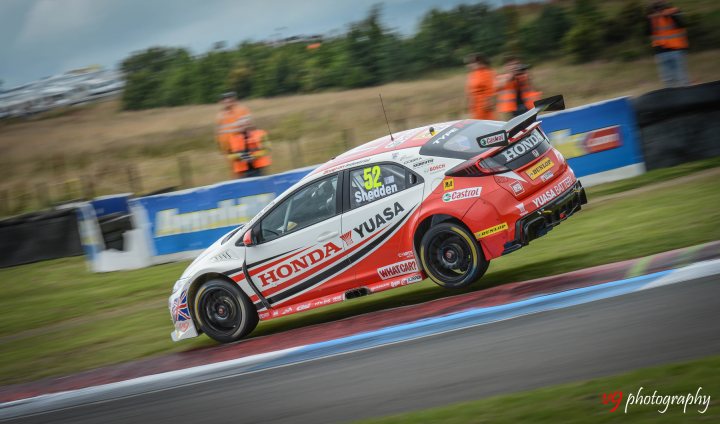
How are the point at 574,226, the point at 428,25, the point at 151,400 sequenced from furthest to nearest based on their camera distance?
the point at 428,25
the point at 574,226
the point at 151,400

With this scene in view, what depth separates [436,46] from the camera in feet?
107

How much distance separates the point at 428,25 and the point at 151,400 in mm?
26664

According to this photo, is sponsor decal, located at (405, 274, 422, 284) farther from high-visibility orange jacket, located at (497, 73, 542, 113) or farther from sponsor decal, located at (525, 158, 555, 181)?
high-visibility orange jacket, located at (497, 73, 542, 113)

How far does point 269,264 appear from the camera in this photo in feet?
30.8

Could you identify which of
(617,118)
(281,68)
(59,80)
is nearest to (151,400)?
(617,118)

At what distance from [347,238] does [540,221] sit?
1.95 metres

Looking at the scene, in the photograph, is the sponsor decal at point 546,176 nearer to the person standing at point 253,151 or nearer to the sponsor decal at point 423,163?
the sponsor decal at point 423,163

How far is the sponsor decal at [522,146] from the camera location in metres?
8.46

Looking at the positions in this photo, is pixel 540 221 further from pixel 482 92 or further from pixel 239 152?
pixel 239 152

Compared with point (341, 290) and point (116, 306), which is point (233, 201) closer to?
point (116, 306)

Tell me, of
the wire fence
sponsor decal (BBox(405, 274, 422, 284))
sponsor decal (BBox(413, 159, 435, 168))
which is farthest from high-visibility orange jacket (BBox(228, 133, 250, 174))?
sponsor decal (BBox(405, 274, 422, 284))

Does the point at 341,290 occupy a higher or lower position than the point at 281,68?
lower

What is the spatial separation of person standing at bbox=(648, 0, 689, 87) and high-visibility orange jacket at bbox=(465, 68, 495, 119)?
3.14 meters

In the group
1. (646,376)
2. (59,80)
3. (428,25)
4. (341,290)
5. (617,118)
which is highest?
(59,80)
